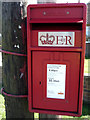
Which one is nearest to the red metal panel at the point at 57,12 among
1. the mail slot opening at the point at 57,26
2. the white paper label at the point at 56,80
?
the mail slot opening at the point at 57,26

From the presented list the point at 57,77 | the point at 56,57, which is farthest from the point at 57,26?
the point at 57,77

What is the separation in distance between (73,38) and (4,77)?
34.6 inches

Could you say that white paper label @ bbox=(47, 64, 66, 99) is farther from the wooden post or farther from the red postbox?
the wooden post

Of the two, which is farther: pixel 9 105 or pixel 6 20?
pixel 9 105

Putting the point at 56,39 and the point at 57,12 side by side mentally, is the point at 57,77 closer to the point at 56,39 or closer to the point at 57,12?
the point at 56,39

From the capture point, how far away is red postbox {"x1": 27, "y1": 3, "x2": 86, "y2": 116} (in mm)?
1396

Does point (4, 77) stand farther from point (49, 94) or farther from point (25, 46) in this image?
point (49, 94)

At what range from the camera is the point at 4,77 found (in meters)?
1.64

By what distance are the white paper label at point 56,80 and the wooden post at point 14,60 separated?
0.27 m

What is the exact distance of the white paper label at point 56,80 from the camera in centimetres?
149

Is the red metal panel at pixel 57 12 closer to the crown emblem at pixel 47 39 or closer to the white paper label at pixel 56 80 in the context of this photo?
the crown emblem at pixel 47 39

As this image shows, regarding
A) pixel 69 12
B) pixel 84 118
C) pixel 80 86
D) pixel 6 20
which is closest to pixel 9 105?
pixel 80 86

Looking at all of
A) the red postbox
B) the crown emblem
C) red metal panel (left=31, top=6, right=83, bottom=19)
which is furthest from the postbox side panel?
red metal panel (left=31, top=6, right=83, bottom=19)

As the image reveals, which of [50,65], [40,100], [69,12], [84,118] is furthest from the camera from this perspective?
[84,118]
